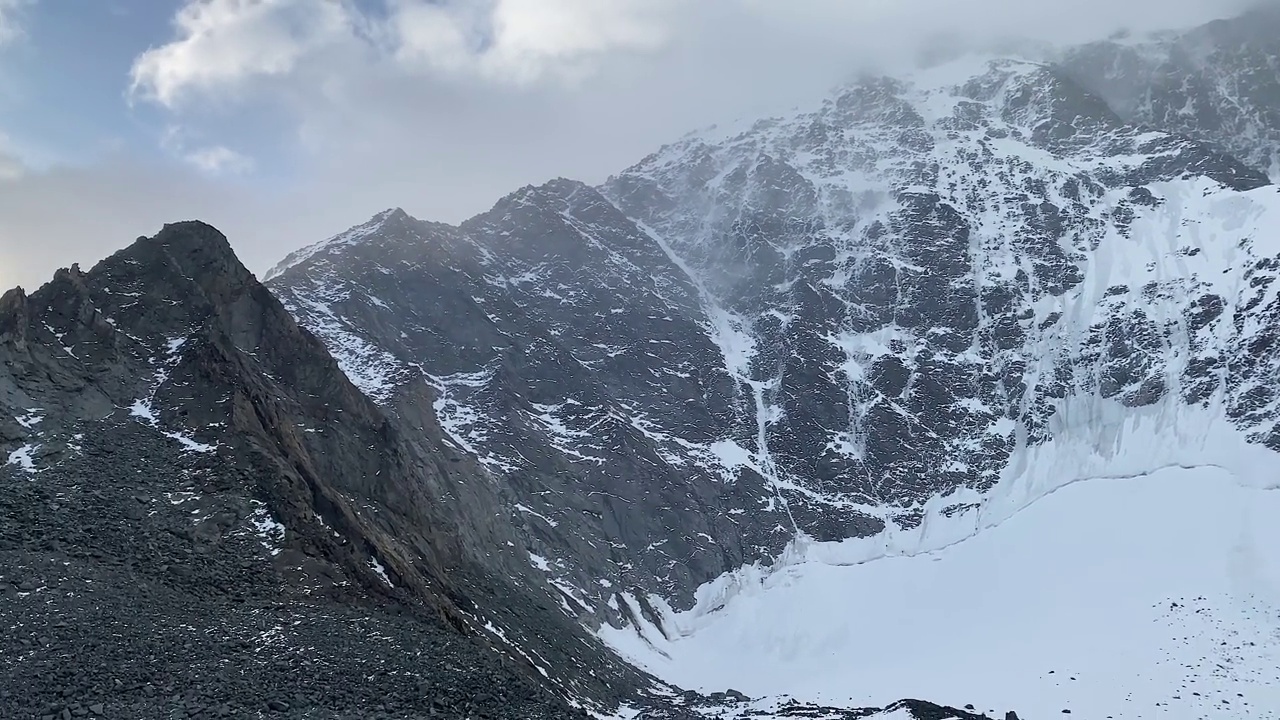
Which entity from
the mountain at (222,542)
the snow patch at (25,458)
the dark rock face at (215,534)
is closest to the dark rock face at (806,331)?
the mountain at (222,542)

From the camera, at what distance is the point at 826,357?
140 meters

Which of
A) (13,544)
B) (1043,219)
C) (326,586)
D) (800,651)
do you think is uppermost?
(13,544)

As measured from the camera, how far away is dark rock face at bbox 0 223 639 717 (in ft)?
106

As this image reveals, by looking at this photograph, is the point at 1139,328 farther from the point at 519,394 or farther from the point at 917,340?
the point at 519,394

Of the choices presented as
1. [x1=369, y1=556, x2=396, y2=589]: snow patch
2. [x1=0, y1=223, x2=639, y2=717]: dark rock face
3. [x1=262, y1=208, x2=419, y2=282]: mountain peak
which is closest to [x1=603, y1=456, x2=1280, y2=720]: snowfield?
[x1=0, y1=223, x2=639, y2=717]: dark rock face

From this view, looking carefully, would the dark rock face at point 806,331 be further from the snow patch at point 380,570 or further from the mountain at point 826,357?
the snow patch at point 380,570

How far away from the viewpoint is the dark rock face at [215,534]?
32219mm

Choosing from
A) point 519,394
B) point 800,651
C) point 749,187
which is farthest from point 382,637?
point 749,187

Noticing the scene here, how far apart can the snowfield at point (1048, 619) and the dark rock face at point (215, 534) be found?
2604 cm

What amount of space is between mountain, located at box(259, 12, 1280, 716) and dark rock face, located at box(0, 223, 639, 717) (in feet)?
80.6

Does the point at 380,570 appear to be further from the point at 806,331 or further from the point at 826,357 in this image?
the point at 806,331

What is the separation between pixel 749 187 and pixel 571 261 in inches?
1831

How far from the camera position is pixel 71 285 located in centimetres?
5519

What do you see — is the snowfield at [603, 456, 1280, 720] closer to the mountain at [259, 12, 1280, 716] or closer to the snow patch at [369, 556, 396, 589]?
the mountain at [259, 12, 1280, 716]
